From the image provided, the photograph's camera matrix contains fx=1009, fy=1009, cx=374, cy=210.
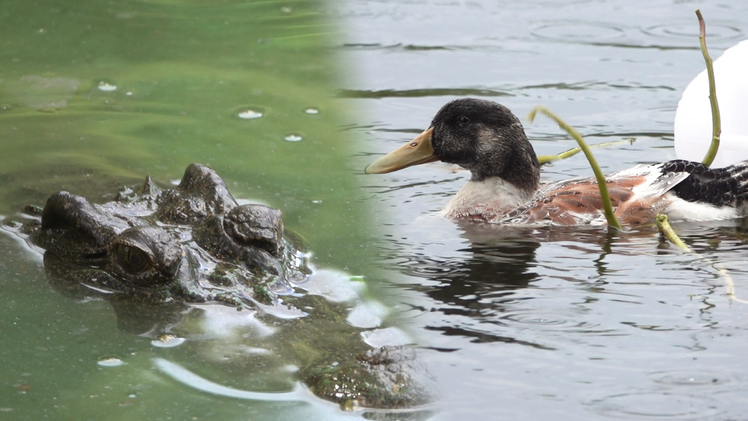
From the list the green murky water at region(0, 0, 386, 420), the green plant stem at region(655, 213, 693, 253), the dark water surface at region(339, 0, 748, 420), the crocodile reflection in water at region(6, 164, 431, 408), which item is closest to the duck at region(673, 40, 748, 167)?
the dark water surface at region(339, 0, 748, 420)

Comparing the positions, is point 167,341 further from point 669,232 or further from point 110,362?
point 669,232

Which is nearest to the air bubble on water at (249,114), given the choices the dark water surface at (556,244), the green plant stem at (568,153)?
the dark water surface at (556,244)

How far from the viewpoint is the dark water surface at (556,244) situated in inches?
155

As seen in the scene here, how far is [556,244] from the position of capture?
5668 mm

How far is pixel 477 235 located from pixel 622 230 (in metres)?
0.83

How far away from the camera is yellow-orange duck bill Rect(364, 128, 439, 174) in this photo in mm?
6293

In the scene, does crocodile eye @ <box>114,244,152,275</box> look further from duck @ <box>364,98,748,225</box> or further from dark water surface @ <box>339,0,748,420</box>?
duck @ <box>364,98,748,225</box>

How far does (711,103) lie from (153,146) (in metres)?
3.66

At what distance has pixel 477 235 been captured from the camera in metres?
5.87

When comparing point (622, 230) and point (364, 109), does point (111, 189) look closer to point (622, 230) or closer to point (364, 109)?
point (364, 109)

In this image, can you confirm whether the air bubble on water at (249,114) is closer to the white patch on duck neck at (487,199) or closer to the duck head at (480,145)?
the duck head at (480,145)

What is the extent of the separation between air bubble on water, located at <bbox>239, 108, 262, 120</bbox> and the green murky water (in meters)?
0.03

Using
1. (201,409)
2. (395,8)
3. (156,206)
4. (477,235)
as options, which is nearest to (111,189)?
(156,206)

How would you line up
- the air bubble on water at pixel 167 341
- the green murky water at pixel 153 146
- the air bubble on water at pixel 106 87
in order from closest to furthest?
the green murky water at pixel 153 146 < the air bubble on water at pixel 167 341 < the air bubble on water at pixel 106 87
